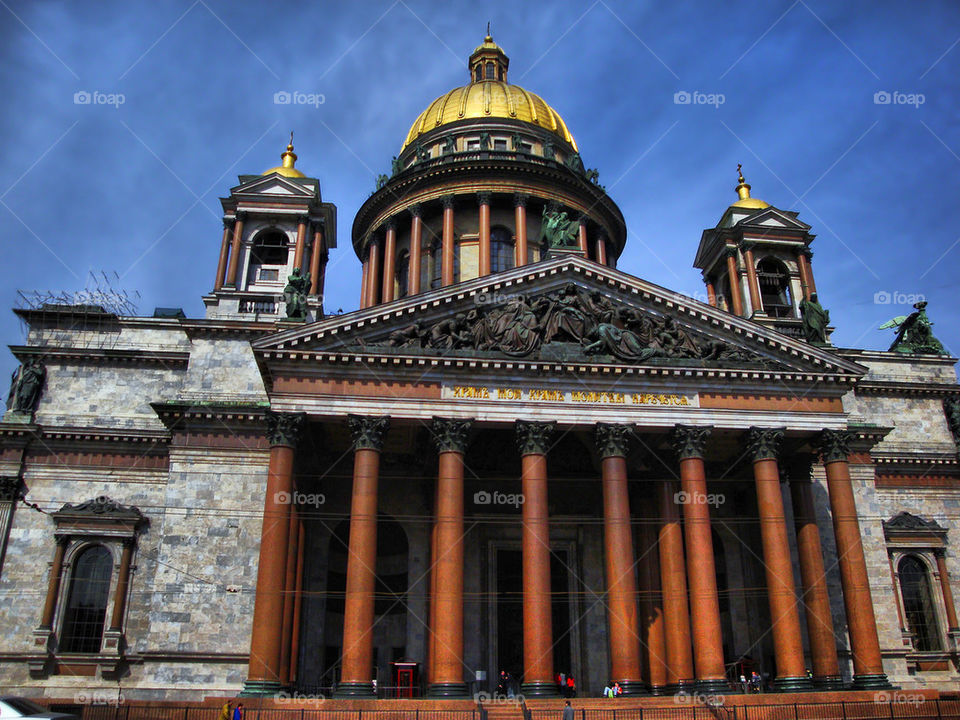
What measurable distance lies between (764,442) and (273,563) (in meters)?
16.6

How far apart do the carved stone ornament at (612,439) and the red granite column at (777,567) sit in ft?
14.8

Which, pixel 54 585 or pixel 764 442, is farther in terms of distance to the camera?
pixel 54 585

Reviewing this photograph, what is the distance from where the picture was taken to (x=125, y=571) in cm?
3030

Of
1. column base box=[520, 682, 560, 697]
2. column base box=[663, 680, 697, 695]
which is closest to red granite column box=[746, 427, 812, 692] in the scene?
column base box=[663, 680, 697, 695]

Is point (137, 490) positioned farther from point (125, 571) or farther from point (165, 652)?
point (165, 652)

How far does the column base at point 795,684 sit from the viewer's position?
24828mm

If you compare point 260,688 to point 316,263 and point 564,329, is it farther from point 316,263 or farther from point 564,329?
point 316,263

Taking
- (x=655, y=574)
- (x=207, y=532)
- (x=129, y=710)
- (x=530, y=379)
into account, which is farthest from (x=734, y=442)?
(x=129, y=710)

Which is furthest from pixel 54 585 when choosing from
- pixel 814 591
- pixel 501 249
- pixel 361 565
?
pixel 501 249

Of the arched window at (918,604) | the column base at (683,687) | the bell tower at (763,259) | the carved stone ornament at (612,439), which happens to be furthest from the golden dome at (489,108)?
the column base at (683,687)

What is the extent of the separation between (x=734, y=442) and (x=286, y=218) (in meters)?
21.7

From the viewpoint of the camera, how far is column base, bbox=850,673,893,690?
25.2 meters

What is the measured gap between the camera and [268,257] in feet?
124

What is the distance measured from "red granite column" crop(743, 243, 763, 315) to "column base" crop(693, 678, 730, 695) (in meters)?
19.3
